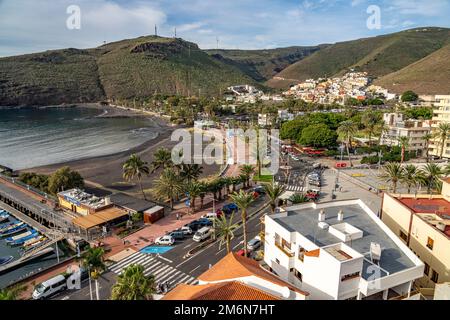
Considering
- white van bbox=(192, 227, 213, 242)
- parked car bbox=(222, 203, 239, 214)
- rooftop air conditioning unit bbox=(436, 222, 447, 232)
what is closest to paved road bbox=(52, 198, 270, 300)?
white van bbox=(192, 227, 213, 242)

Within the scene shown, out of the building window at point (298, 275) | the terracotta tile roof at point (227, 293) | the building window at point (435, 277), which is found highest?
Answer: the terracotta tile roof at point (227, 293)

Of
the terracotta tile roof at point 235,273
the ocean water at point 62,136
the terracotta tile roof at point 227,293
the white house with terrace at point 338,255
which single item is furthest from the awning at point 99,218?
the ocean water at point 62,136

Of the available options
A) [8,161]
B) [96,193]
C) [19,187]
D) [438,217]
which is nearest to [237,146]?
[96,193]

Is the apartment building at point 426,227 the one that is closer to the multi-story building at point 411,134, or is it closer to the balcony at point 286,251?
the balcony at point 286,251

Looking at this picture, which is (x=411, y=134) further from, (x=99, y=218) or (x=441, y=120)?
(x=99, y=218)

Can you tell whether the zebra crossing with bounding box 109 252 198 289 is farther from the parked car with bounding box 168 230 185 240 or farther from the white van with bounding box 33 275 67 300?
the white van with bounding box 33 275 67 300

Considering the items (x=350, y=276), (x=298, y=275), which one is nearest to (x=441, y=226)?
(x=350, y=276)
